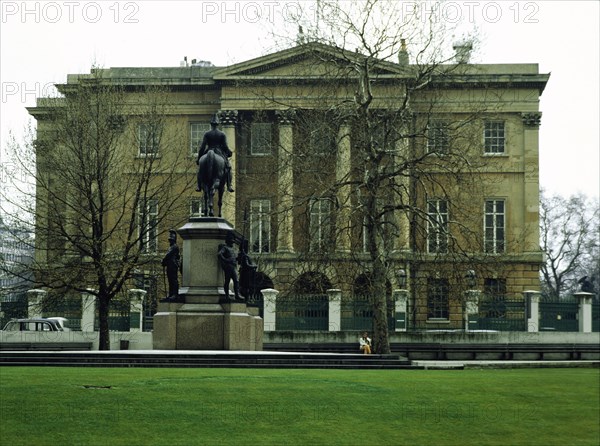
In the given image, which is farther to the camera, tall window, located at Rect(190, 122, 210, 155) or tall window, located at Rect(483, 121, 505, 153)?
tall window, located at Rect(483, 121, 505, 153)

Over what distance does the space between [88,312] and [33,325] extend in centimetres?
222

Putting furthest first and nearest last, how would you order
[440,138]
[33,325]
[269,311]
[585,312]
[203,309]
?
[585,312] → [269,311] → [33,325] → [440,138] → [203,309]

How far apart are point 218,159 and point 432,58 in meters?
11.7

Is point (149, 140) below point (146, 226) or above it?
above

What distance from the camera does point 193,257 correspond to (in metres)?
31.9

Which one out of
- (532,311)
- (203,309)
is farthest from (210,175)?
(532,311)

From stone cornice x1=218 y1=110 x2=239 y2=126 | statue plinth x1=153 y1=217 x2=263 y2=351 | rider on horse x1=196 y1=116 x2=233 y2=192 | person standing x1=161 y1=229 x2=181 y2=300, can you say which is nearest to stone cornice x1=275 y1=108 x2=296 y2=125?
stone cornice x1=218 y1=110 x2=239 y2=126

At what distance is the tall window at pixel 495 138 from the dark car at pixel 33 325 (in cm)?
3445

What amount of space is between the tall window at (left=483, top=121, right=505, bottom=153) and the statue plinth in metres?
45.5

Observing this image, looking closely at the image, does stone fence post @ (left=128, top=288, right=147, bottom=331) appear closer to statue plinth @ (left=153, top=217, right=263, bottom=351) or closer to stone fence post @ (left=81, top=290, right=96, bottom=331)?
stone fence post @ (left=81, top=290, right=96, bottom=331)

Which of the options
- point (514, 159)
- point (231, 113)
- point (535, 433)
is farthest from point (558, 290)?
point (535, 433)

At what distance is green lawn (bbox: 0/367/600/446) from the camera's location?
1739 centimetres

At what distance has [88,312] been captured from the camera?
50.4 m

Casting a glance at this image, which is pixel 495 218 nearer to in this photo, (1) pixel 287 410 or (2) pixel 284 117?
(2) pixel 284 117
